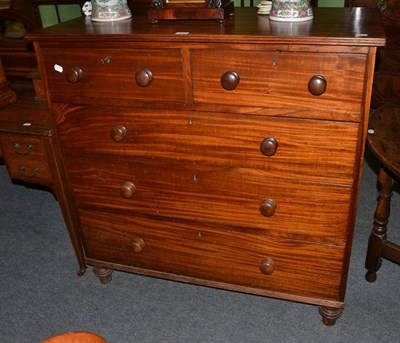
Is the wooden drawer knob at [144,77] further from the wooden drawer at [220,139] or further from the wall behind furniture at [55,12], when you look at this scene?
the wall behind furniture at [55,12]

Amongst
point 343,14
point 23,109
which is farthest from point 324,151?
point 23,109

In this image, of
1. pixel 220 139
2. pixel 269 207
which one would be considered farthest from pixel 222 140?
pixel 269 207

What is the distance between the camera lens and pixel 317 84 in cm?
161

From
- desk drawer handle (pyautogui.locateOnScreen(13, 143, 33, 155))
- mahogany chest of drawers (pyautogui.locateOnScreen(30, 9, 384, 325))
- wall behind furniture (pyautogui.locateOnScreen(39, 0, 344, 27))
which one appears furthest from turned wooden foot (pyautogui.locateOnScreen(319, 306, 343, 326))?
wall behind furniture (pyautogui.locateOnScreen(39, 0, 344, 27))

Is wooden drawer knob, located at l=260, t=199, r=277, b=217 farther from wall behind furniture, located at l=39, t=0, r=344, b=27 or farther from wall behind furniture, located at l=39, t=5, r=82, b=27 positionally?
wall behind furniture, located at l=39, t=5, r=82, b=27

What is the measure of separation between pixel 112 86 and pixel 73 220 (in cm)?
89

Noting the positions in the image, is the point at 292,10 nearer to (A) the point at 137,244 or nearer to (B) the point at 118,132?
(B) the point at 118,132

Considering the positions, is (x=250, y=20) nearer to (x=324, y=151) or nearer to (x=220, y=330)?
(x=324, y=151)

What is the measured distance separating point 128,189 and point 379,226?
1.19 meters

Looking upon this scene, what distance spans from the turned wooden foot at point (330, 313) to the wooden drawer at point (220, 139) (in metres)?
0.70

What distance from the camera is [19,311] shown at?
2.42m

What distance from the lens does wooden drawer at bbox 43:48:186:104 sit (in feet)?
5.84

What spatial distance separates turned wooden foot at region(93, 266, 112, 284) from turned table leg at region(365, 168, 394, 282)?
1.35m

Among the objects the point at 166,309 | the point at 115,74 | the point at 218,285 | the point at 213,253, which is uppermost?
the point at 115,74
